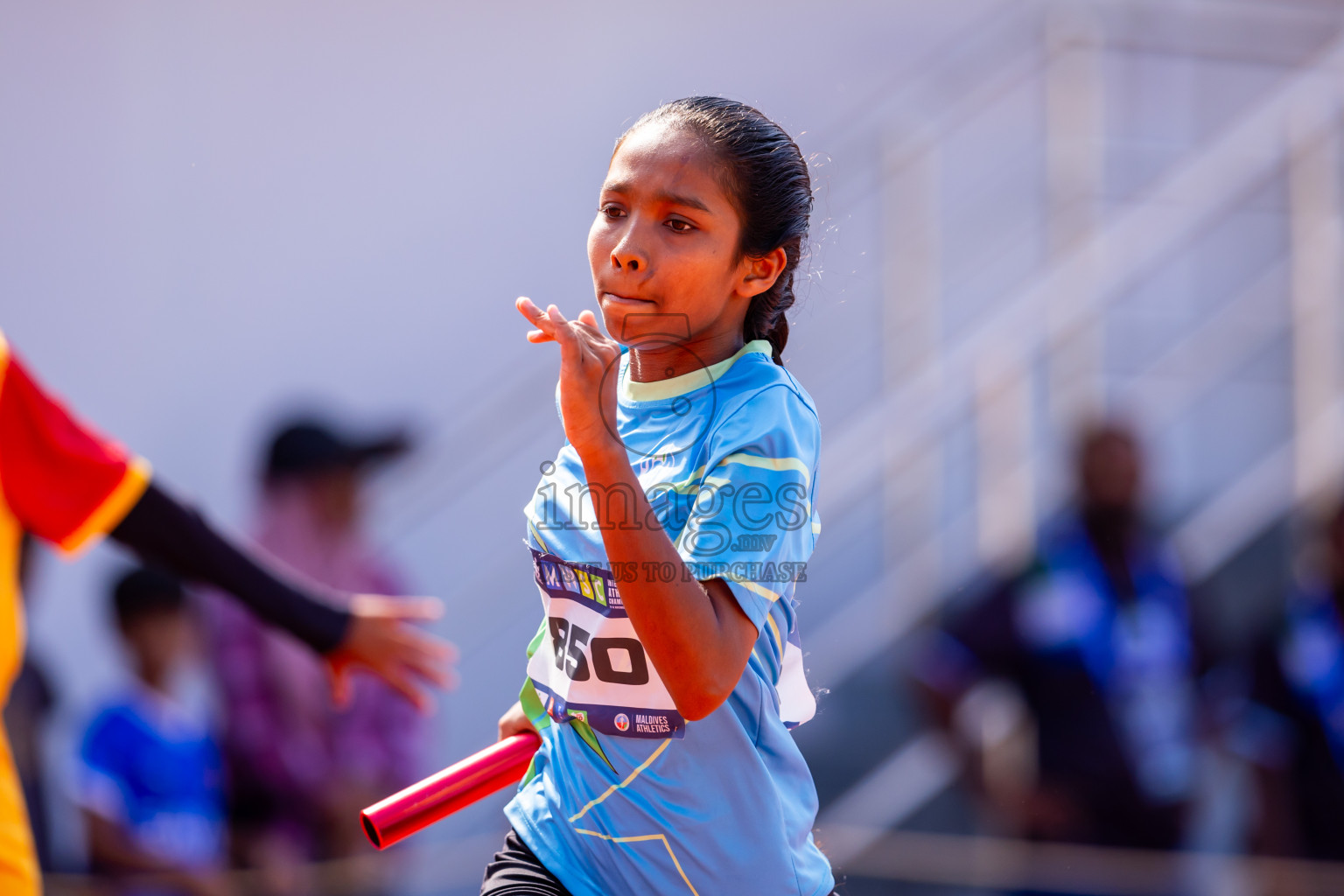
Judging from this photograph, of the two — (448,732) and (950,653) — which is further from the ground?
(950,653)

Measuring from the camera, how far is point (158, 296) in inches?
156

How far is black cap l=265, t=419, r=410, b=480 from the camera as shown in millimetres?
3416

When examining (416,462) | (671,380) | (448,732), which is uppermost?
(671,380)

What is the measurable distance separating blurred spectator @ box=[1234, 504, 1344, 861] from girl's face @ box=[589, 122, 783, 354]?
269 cm

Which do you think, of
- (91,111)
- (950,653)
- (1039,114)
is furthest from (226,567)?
(1039,114)

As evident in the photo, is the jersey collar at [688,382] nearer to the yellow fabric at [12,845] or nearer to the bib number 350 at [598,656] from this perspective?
the bib number 350 at [598,656]

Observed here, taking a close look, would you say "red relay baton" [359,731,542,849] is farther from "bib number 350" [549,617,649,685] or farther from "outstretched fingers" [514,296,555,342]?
"outstretched fingers" [514,296,555,342]

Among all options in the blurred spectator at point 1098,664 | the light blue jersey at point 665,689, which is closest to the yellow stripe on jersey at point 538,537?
the light blue jersey at point 665,689

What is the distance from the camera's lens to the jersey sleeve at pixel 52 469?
5.23 ft

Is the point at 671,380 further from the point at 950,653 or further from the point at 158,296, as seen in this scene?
the point at 158,296

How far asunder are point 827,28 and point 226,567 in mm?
3215

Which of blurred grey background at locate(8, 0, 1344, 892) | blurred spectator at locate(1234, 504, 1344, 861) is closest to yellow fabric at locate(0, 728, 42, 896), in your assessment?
blurred grey background at locate(8, 0, 1344, 892)

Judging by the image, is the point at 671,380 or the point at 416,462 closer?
the point at 671,380

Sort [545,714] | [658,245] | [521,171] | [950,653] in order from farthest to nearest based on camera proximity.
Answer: [521,171] < [950,653] < [545,714] < [658,245]
